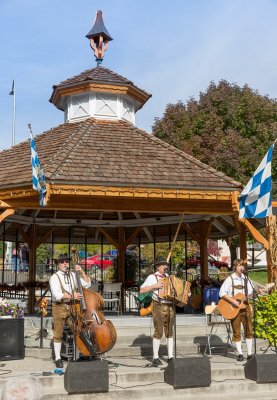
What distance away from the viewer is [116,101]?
53.1 ft

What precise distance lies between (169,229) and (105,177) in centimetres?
669

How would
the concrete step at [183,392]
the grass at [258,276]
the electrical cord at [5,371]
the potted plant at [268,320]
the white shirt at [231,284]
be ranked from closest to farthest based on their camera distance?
the concrete step at [183,392], the electrical cord at [5,371], the white shirt at [231,284], the potted plant at [268,320], the grass at [258,276]

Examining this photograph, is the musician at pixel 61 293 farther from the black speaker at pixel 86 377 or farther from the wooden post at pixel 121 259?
the wooden post at pixel 121 259

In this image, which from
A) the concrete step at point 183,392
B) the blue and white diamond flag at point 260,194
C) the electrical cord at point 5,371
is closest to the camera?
the concrete step at point 183,392

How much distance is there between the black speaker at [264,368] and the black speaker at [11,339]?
4.27 meters

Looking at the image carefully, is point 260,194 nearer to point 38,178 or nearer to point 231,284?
point 231,284

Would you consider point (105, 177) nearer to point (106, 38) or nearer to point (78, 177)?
point (78, 177)

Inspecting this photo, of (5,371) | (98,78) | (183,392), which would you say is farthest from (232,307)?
(98,78)

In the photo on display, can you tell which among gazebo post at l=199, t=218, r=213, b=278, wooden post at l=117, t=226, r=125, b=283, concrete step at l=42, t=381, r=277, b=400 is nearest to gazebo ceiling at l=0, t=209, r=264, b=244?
gazebo post at l=199, t=218, r=213, b=278

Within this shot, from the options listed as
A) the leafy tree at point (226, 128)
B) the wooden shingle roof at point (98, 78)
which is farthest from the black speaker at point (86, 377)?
the leafy tree at point (226, 128)

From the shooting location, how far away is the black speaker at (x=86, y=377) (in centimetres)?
739

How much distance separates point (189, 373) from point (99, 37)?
12861 millimetres

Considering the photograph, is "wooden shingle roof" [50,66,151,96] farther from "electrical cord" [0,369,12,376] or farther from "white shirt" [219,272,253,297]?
"electrical cord" [0,369,12,376]

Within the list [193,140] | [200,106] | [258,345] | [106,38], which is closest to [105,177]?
[258,345]
